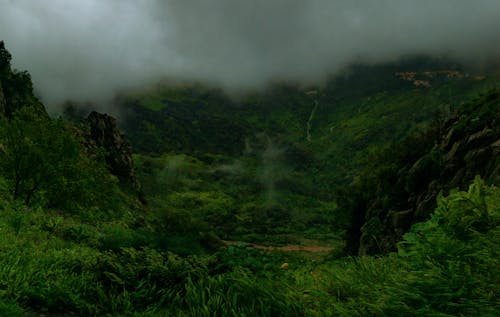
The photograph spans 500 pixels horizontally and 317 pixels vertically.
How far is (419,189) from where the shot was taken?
55375 millimetres

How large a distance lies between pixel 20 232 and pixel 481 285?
15.1 metres

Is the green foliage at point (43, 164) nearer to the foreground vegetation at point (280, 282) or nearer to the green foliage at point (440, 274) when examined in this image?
the foreground vegetation at point (280, 282)

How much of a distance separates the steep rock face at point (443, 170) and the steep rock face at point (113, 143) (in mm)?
125587

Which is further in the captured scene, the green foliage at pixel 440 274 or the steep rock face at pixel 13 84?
the steep rock face at pixel 13 84

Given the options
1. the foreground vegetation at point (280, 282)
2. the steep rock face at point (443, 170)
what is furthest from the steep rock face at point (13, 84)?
the foreground vegetation at point (280, 282)

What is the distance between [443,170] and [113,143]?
151794 mm

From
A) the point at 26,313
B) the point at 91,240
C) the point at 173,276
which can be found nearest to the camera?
the point at 26,313

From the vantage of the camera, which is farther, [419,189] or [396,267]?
[419,189]

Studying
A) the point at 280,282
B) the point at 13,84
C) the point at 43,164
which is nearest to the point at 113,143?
the point at 13,84

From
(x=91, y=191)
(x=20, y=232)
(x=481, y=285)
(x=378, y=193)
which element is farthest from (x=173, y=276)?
(x=378, y=193)

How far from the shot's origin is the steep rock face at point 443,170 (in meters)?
41.8

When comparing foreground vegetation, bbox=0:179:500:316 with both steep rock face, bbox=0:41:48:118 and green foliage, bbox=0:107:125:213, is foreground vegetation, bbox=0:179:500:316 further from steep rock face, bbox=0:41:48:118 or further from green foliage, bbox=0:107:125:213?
steep rock face, bbox=0:41:48:118

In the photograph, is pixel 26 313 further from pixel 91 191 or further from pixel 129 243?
pixel 91 191

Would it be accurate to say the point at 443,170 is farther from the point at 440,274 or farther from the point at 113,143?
the point at 113,143
